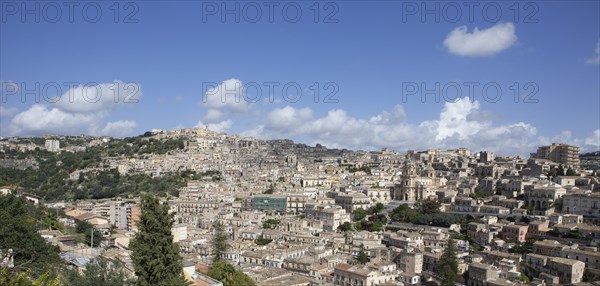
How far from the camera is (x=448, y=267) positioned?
20.0m

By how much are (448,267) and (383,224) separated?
10.0 m

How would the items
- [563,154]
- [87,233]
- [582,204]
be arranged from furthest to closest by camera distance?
[563,154], [582,204], [87,233]

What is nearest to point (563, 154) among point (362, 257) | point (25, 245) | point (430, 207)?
point (430, 207)

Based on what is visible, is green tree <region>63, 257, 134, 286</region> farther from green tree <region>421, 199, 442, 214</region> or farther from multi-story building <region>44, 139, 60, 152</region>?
multi-story building <region>44, 139, 60, 152</region>

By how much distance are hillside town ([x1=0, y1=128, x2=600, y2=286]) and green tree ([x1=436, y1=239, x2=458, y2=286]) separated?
1.24ft

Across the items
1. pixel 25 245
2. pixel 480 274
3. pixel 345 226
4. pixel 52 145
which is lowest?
pixel 480 274

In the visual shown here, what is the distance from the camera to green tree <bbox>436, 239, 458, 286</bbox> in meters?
19.7

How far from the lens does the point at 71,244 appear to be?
18891 mm

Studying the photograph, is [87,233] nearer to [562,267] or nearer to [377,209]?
[377,209]

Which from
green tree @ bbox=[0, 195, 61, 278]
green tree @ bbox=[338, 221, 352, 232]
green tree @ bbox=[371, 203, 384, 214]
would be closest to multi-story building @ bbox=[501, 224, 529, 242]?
green tree @ bbox=[338, 221, 352, 232]

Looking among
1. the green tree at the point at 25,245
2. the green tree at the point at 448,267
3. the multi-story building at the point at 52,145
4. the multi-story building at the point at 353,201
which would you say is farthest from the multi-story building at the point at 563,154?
the multi-story building at the point at 52,145

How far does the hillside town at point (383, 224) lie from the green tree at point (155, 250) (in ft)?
2.69

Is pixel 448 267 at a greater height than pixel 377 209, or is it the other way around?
pixel 377 209

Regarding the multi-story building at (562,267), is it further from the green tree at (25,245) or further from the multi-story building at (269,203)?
the multi-story building at (269,203)
